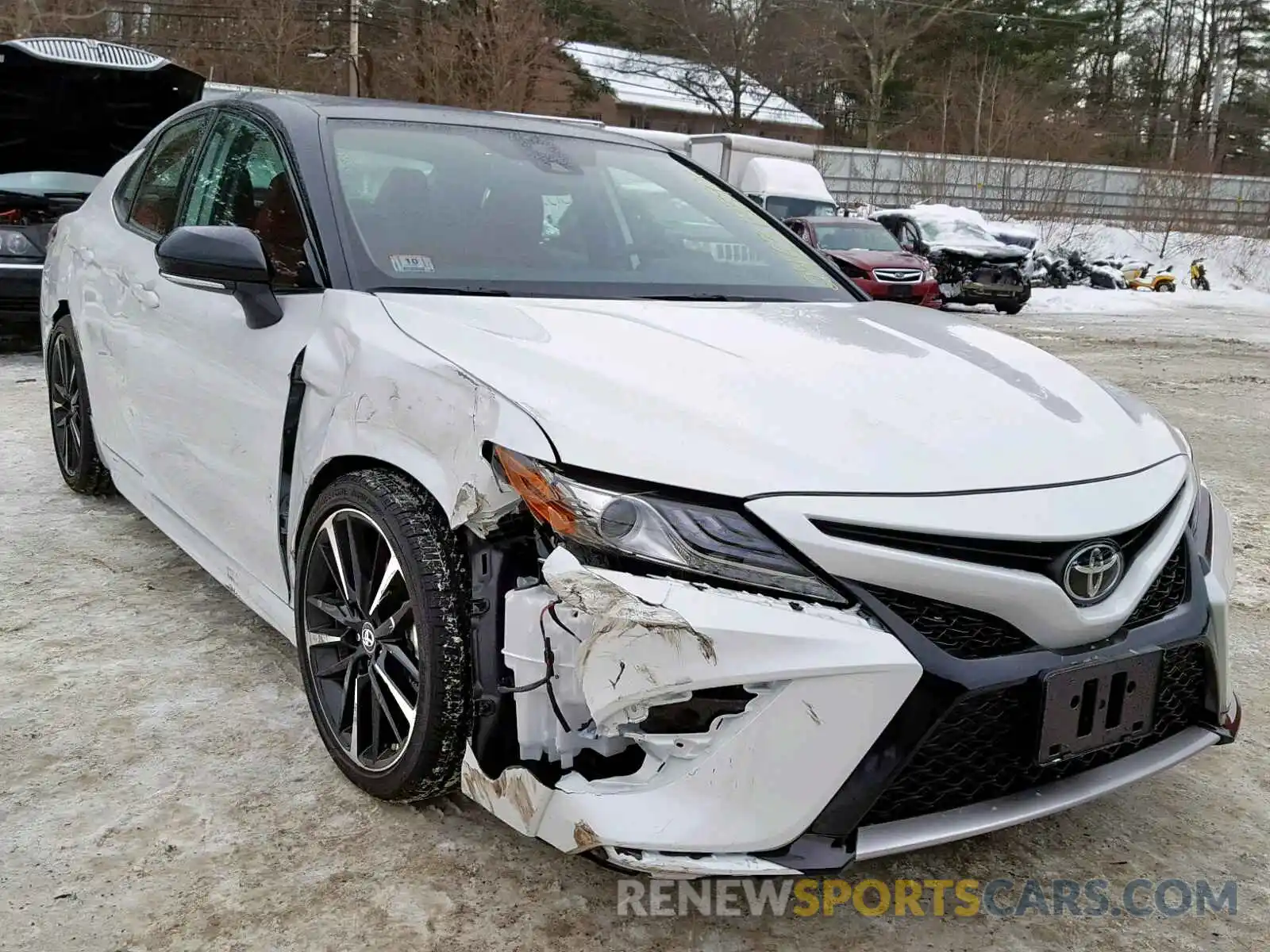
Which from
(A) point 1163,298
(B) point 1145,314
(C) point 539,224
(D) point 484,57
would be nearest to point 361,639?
(C) point 539,224

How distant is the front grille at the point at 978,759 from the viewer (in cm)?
163

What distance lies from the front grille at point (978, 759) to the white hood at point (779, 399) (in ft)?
1.11

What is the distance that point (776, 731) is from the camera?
1.58 meters

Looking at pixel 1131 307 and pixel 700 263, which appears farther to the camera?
pixel 1131 307

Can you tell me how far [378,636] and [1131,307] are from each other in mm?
19116

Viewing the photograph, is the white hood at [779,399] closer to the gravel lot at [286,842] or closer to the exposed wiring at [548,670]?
the exposed wiring at [548,670]

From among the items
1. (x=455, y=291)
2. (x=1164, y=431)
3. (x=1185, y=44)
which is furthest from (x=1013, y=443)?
(x=1185, y=44)

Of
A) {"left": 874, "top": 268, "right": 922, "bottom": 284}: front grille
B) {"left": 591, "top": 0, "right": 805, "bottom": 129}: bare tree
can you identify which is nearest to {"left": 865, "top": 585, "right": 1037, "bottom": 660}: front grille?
{"left": 874, "top": 268, "right": 922, "bottom": 284}: front grille

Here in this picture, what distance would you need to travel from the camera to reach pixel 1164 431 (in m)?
2.23

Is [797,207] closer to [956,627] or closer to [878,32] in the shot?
[956,627]

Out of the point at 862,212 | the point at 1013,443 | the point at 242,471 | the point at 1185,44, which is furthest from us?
the point at 1185,44

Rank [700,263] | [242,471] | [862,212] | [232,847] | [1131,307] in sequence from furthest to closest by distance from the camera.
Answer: [862,212] < [1131,307] < [700,263] < [242,471] < [232,847]

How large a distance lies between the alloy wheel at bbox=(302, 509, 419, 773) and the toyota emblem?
3.68 ft

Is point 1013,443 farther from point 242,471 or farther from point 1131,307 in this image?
point 1131,307
